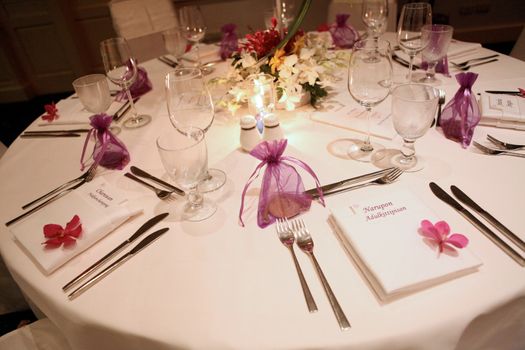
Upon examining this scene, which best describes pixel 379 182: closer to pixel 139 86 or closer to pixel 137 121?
pixel 137 121

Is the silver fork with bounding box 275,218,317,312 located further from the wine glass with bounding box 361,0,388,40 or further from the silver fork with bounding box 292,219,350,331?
the wine glass with bounding box 361,0,388,40

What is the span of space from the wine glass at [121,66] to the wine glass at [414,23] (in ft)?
3.39

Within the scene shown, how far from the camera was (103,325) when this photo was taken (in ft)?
2.13

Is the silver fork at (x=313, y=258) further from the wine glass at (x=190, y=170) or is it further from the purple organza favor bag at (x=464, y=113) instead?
the purple organza favor bag at (x=464, y=113)

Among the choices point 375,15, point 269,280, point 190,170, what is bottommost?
point 269,280

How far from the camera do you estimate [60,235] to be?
0.79 metres

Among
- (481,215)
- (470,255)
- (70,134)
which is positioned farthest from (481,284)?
(70,134)

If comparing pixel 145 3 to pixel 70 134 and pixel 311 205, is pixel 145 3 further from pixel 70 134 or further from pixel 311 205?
pixel 311 205

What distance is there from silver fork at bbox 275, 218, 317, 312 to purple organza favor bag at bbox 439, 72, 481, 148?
591mm

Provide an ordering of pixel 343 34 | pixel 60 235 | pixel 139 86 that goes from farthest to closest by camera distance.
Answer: pixel 343 34, pixel 139 86, pixel 60 235

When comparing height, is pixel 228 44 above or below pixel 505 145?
above

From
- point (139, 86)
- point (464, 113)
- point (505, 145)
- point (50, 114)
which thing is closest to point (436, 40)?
point (464, 113)

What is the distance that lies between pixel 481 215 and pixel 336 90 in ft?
2.66

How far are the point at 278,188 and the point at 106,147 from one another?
58cm
